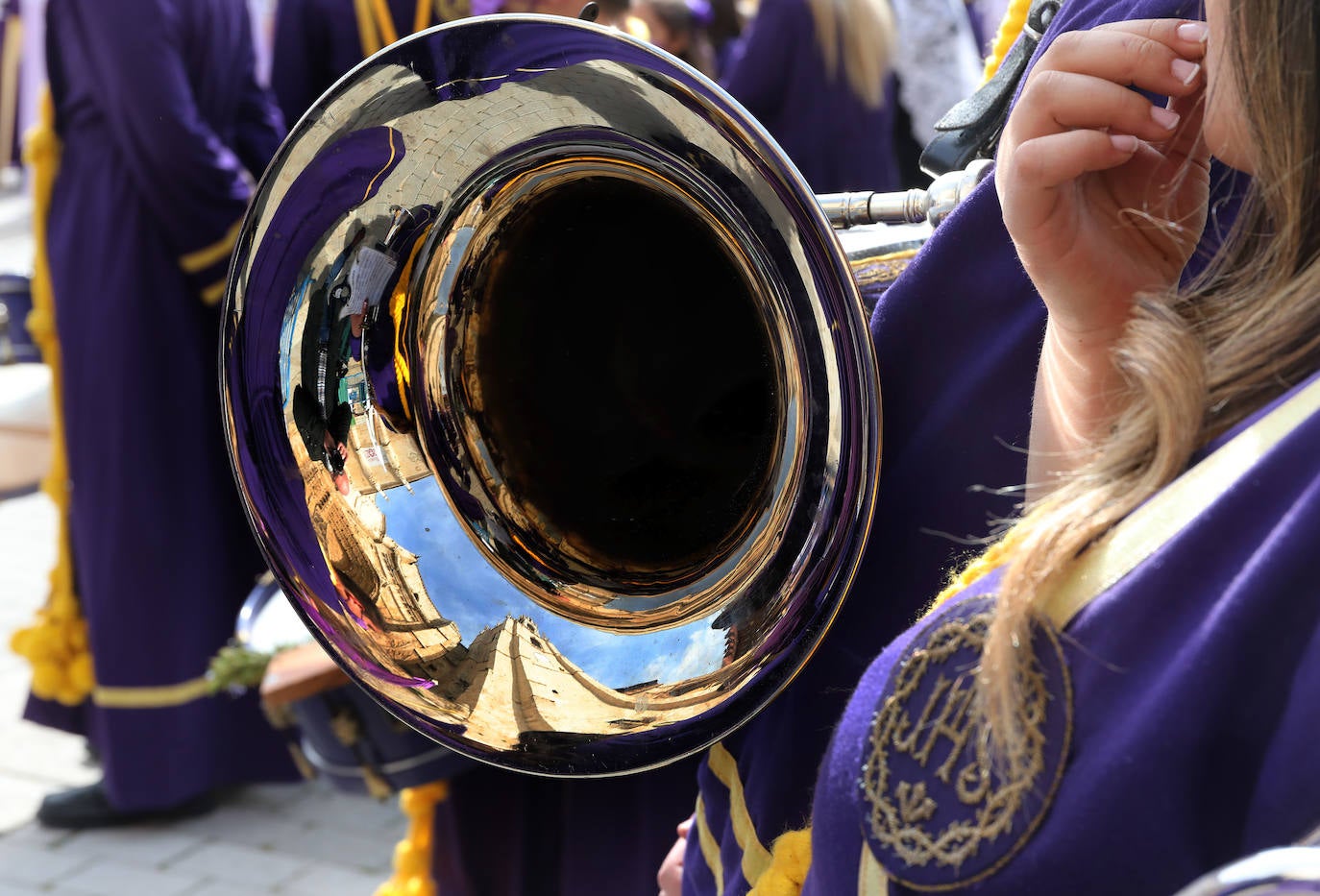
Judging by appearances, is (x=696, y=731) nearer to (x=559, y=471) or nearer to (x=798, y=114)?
(x=559, y=471)

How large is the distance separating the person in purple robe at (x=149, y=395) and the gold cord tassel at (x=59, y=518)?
0.03 meters

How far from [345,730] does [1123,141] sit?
1.39 m

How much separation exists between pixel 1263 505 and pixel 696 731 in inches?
20.0

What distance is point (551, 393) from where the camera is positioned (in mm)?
1181

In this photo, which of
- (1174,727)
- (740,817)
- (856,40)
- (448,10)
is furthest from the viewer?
(856,40)

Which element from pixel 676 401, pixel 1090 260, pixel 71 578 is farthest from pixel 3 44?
pixel 1090 260

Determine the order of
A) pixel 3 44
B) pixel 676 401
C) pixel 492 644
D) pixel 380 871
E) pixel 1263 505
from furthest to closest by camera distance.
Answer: pixel 3 44
pixel 380 871
pixel 676 401
pixel 492 644
pixel 1263 505

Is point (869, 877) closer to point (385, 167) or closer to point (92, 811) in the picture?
point (385, 167)

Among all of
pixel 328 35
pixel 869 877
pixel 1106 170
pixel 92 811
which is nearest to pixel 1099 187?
pixel 1106 170

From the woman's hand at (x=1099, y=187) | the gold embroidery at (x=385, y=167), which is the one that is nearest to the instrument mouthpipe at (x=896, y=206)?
the woman's hand at (x=1099, y=187)

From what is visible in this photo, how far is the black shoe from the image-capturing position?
2.81 m

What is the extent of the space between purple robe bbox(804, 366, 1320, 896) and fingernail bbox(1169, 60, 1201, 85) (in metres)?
0.19

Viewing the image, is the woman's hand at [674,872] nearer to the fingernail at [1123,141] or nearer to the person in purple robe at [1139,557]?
the person in purple robe at [1139,557]

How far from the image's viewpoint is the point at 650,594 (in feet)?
3.55
